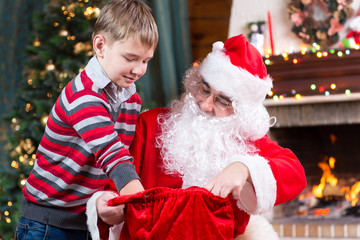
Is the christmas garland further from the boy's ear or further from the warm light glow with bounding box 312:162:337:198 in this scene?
the boy's ear

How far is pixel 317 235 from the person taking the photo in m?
2.84

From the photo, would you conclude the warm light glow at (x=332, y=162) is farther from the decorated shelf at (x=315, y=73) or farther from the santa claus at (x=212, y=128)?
the santa claus at (x=212, y=128)

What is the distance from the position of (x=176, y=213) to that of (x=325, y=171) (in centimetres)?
240

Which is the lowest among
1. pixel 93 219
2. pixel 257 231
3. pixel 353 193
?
pixel 353 193

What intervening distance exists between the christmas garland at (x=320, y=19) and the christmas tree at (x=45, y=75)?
1.19 m

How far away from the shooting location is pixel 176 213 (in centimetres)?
106

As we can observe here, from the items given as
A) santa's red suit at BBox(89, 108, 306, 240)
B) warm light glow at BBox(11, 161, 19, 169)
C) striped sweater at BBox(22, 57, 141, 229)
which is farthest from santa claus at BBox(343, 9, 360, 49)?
warm light glow at BBox(11, 161, 19, 169)

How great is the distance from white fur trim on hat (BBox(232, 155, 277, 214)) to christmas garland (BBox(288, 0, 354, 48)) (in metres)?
1.79

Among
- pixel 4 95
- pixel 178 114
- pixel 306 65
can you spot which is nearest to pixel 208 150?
pixel 178 114

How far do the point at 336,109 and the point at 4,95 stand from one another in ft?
6.75

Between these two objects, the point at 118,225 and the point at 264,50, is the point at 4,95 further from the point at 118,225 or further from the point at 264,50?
A: the point at 118,225

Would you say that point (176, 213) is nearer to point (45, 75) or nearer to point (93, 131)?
point (93, 131)

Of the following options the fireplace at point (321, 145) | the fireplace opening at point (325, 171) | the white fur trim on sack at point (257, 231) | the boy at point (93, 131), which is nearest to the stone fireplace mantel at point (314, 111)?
the fireplace at point (321, 145)

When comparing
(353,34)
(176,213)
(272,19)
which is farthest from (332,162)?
(176,213)
